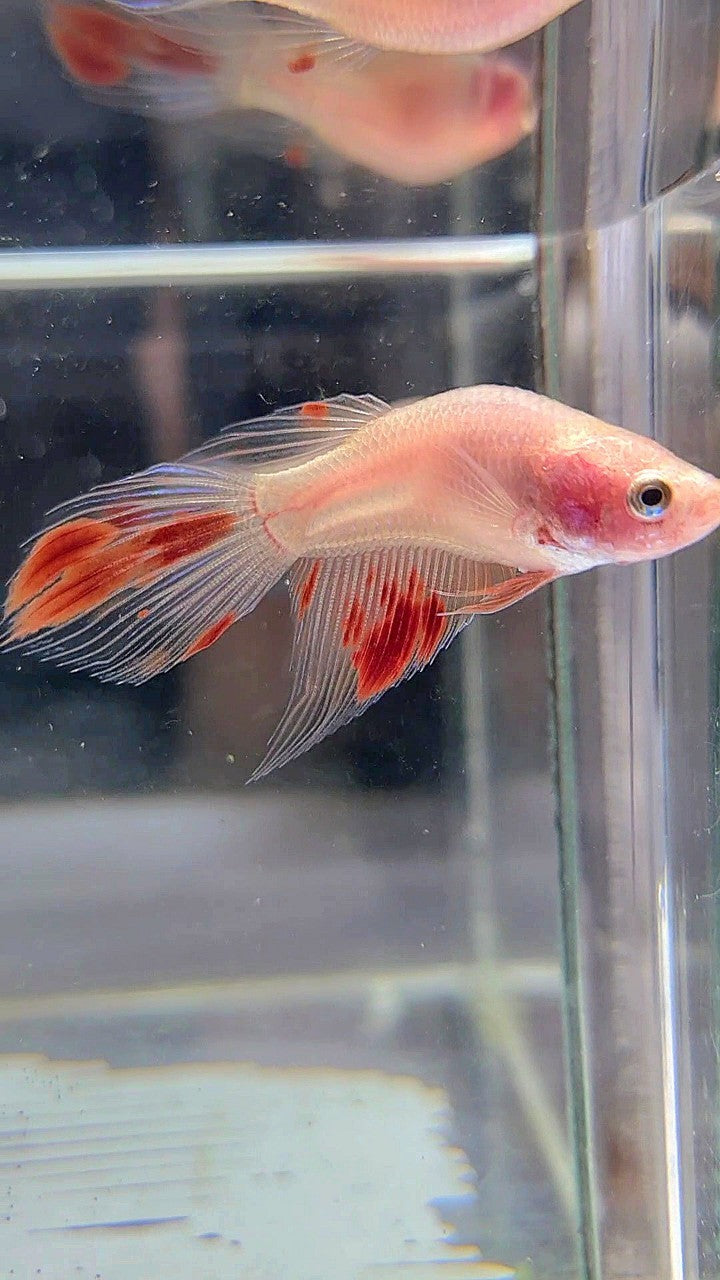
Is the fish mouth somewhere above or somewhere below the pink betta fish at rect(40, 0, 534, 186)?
below

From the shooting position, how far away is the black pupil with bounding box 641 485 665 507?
80 centimetres

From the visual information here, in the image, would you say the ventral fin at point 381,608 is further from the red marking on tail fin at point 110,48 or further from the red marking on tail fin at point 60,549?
the red marking on tail fin at point 110,48

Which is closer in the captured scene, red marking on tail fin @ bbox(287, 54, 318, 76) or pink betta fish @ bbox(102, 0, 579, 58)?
pink betta fish @ bbox(102, 0, 579, 58)

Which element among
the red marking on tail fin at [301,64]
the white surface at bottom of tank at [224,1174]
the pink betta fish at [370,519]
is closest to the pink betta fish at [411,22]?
the red marking on tail fin at [301,64]

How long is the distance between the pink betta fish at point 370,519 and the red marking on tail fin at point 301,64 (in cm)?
49

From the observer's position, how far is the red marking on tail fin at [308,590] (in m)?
0.95

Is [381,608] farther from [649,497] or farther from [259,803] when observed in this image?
[259,803]

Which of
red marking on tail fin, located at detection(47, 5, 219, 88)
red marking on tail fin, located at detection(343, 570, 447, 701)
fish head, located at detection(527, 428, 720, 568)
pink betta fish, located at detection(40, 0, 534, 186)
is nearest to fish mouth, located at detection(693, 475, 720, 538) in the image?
fish head, located at detection(527, 428, 720, 568)

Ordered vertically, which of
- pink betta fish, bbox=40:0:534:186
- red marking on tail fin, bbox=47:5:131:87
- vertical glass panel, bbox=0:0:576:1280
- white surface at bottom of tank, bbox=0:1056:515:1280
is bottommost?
white surface at bottom of tank, bbox=0:1056:515:1280

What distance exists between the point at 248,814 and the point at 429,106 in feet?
3.21

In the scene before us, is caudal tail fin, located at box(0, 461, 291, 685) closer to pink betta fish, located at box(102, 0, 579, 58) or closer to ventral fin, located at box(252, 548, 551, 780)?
ventral fin, located at box(252, 548, 551, 780)

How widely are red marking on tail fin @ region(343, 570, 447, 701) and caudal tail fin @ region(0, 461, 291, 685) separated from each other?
111 mm

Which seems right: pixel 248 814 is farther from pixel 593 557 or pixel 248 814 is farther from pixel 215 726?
pixel 593 557

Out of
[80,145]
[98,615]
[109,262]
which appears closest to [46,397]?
[109,262]
